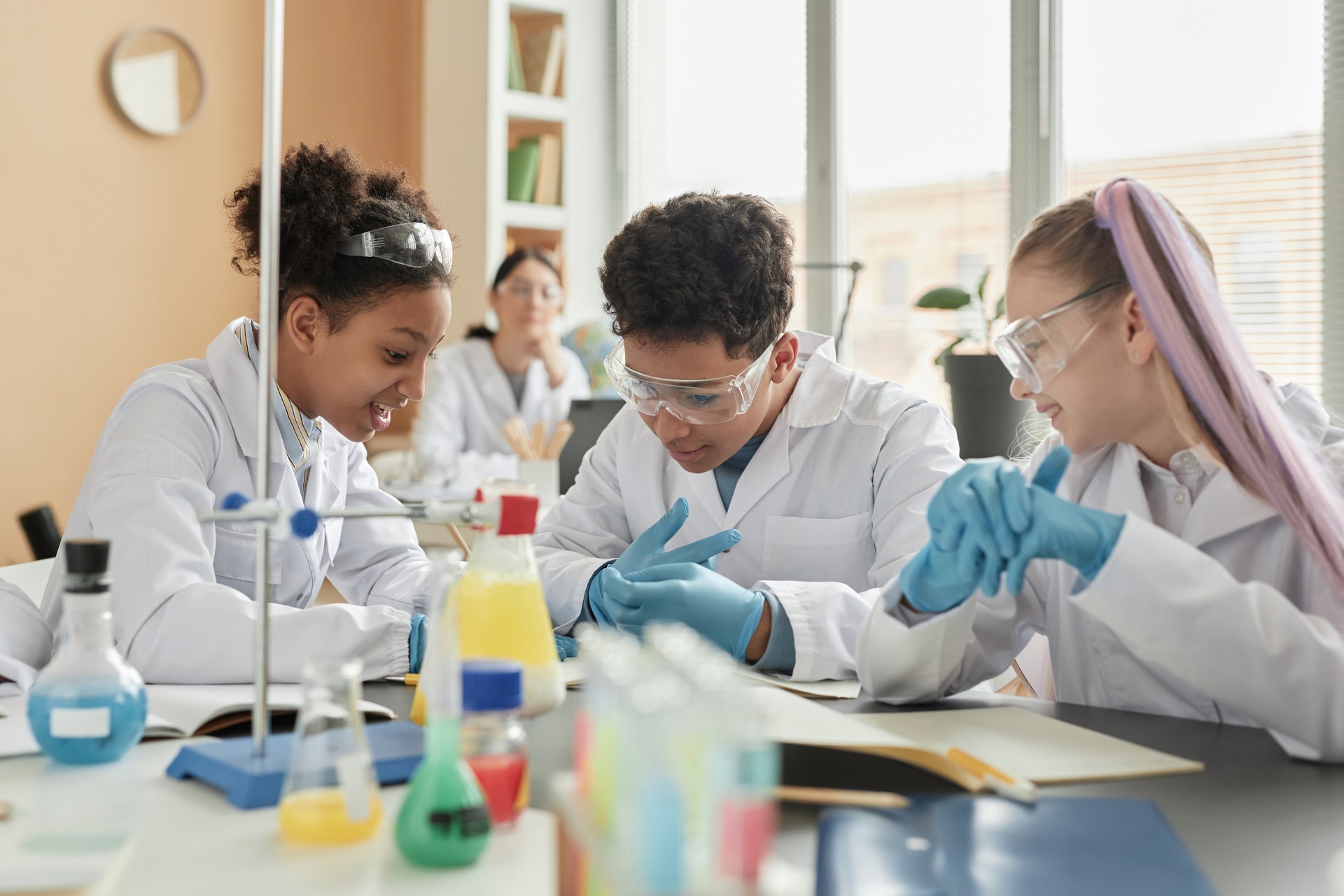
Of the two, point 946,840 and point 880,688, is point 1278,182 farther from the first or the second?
point 946,840

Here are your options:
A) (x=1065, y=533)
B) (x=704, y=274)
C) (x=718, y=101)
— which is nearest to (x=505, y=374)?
(x=718, y=101)

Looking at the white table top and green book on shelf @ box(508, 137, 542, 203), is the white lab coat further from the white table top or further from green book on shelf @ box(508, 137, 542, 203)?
green book on shelf @ box(508, 137, 542, 203)

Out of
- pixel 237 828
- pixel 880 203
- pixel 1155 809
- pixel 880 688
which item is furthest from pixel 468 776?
pixel 880 203

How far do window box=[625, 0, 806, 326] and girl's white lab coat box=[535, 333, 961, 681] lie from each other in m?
2.38

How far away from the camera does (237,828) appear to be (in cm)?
76

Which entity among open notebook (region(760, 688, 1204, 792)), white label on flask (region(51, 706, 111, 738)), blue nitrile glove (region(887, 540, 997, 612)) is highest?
blue nitrile glove (region(887, 540, 997, 612))

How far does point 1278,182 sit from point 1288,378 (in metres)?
0.52

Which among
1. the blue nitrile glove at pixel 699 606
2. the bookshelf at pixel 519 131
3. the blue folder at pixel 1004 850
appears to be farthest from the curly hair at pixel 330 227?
the bookshelf at pixel 519 131

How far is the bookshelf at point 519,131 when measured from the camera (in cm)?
441

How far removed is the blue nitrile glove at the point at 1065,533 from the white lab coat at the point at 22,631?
40.4 inches

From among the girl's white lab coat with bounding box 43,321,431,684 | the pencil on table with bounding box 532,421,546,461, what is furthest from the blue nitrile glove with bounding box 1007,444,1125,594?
the pencil on table with bounding box 532,421,546,461

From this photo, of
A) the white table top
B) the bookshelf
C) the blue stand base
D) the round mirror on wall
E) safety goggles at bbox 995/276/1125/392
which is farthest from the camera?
the bookshelf

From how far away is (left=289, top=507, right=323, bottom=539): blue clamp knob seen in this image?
0.80 meters

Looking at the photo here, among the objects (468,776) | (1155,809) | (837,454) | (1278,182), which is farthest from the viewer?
(1278,182)
